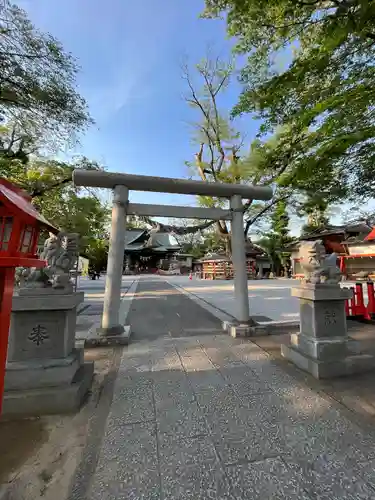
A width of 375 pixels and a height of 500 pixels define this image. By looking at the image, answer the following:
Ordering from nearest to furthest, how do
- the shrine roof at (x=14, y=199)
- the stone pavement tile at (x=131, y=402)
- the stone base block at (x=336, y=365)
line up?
the shrine roof at (x=14, y=199)
the stone pavement tile at (x=131, y=402)
the stone base block at (x=336, y=365)

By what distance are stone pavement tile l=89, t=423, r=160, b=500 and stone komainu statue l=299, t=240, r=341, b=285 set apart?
8.68 feet

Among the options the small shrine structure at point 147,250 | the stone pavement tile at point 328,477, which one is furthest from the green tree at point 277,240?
the stone pavement tile at point 328,477

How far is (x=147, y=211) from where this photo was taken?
187 inches

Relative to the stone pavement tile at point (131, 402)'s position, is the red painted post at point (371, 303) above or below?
above

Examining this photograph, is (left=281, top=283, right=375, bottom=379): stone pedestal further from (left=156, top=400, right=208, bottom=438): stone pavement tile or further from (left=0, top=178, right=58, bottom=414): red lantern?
(left=0, top=178, right=58, bottom=414): red lantern

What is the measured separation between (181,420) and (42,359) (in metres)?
1.54

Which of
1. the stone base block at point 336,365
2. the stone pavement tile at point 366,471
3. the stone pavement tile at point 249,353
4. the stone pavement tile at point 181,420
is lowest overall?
the stone pavement tile at point 181,420

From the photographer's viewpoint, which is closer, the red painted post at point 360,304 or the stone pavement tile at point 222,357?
the stone pavement tile at point 222,357

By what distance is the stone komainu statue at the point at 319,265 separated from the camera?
126 inches

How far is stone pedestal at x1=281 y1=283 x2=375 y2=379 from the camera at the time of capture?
2.98 metres

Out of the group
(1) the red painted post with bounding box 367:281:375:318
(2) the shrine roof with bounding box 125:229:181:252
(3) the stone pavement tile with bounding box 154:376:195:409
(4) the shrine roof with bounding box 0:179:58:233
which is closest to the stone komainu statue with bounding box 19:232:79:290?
(4) the shrine roof with bounding box 0:179:58:233

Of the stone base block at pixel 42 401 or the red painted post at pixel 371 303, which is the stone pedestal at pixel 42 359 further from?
the red painted post at pixel 371 303

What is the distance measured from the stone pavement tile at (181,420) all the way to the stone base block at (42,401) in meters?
0.84

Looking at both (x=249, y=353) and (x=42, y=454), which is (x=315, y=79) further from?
(x=42, y=454)
